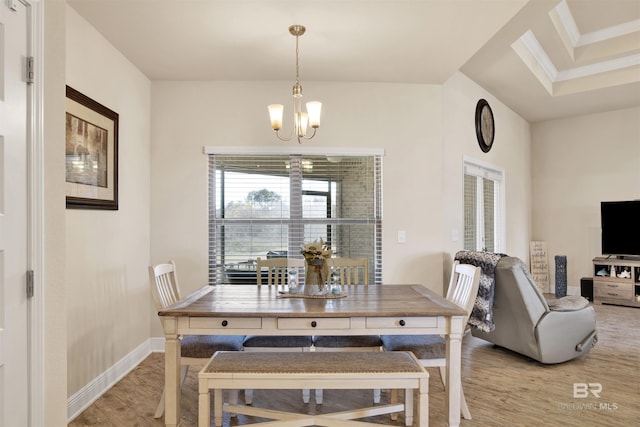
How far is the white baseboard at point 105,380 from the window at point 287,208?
2.75ft

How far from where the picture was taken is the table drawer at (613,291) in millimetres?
5500

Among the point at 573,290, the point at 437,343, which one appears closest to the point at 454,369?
the point at 437,343

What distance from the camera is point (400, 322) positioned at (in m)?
2.28

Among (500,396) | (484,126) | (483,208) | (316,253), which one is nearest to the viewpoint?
(316,253)

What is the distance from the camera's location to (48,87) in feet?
5.22

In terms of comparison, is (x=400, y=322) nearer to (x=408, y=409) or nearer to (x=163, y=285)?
(x=408, y=409)

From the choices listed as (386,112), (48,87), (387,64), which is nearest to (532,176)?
(386,112)

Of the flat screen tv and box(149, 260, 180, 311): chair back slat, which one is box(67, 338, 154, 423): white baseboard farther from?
the flat screen tv

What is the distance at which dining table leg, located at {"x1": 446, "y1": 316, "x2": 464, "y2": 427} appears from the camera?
228cm

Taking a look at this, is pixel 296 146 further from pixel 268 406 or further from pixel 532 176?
pixel 532 176

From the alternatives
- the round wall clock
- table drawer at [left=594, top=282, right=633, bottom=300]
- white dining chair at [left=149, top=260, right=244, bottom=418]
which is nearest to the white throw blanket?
white dining chair at [left=149, top=260, right=244, bottom=418]

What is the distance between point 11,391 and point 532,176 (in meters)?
7.16

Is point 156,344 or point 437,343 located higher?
point 437,343

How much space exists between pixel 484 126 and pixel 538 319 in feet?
8.81
